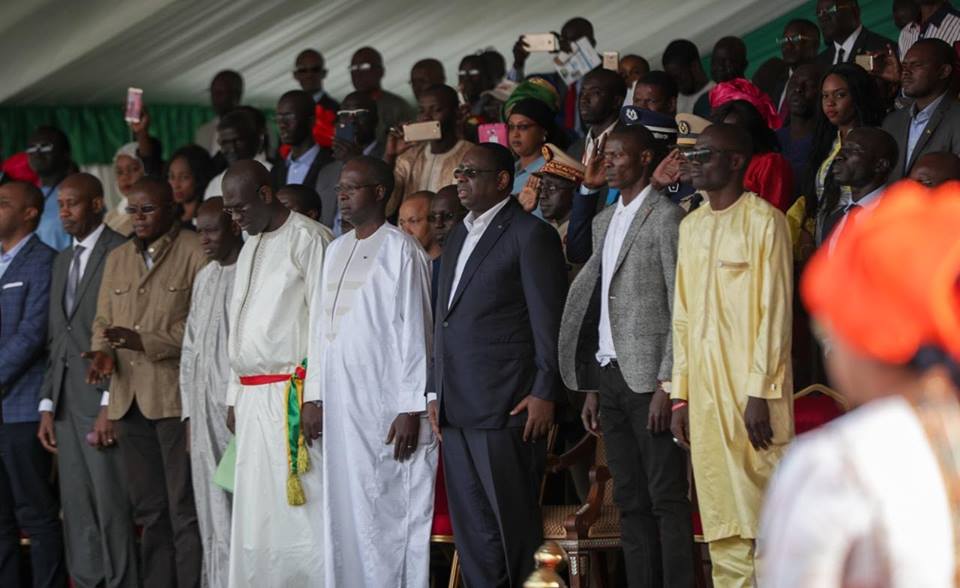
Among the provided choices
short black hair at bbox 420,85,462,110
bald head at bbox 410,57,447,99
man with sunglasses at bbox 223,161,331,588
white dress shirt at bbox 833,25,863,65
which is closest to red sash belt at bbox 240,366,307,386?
man with sunglasses at bbox 223,161,331,588

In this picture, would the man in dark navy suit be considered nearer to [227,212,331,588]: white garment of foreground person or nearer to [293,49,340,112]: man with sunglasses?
[227,212,331,588]: white garment of foreground person

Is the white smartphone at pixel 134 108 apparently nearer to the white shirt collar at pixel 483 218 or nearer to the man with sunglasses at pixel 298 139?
the man with sunglasses at pixel 298 139

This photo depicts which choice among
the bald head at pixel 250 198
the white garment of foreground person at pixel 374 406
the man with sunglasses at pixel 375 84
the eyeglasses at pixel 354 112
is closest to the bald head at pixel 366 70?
the man with sunglasses at pixel 375 84

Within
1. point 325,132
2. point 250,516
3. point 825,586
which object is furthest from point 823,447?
point 325,132

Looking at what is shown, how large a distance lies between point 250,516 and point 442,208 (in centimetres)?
176

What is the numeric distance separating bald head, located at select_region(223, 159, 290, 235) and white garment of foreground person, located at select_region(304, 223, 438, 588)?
0.51 metres

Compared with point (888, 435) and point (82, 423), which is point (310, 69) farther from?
point (888, 435)

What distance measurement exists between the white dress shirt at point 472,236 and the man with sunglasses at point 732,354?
3.36 feet

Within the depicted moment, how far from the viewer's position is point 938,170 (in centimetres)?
561

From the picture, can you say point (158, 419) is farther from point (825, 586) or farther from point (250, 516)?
point (825, 586)

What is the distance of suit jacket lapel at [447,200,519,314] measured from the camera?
6117mm

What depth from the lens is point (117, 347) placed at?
7199 mm

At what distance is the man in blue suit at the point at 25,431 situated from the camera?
7984mm

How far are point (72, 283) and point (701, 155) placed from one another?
400cm
